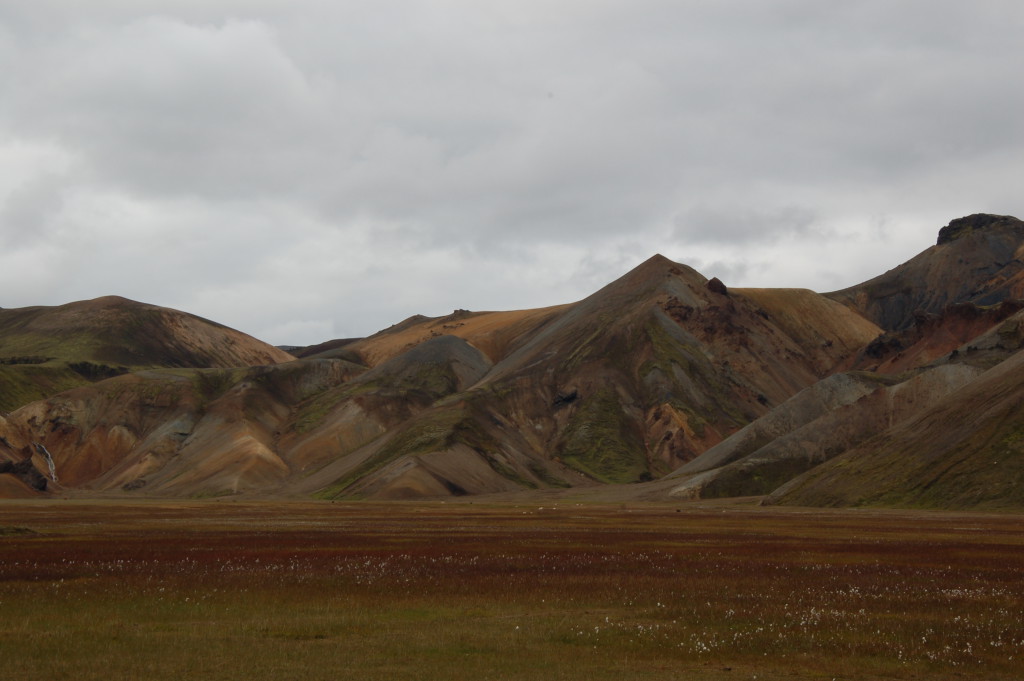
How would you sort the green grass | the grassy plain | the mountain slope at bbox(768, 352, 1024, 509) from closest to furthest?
the grassy plain, the mountain slope at bbox(768, 352, 1024, 509), the green grass

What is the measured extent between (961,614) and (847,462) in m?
96.0

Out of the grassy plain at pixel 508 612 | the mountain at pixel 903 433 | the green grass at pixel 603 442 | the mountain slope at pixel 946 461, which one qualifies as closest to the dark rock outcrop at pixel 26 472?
the green grass at pixel 603 442

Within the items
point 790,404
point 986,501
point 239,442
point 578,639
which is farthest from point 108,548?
point 239,442

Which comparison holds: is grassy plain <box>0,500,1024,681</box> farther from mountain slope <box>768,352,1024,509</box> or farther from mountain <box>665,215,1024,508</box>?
mountain <box>665,215,1024,508</box>

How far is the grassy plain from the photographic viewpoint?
2016cm

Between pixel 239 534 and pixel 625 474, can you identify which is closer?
pixel 239 534

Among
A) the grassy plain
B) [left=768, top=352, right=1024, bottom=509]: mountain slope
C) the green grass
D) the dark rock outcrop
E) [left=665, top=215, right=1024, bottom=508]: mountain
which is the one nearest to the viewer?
the grassy plain

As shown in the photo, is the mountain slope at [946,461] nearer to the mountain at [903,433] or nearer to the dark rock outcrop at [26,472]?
the mountain at [903,433]

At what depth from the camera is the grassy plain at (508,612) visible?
794 inches

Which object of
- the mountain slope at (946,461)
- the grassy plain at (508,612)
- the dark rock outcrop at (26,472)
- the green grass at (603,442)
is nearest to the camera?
the grassy plain at (508,612)

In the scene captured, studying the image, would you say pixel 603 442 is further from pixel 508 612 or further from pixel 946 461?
pixel 508 612

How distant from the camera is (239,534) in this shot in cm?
5981

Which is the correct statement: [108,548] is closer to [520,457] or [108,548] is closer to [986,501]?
[986,501]

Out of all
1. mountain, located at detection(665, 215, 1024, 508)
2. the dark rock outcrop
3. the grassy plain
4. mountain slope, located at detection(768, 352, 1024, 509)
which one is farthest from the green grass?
the grassy plain
